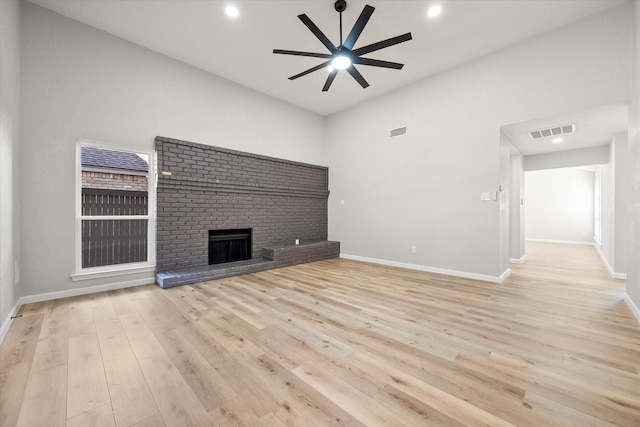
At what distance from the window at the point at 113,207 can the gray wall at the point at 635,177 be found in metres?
6.24

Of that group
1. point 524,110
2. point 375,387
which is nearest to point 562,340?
point 375,387

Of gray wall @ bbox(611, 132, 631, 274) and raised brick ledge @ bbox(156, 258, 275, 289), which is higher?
gray wall @ bbox(611, 132, 631, 274)

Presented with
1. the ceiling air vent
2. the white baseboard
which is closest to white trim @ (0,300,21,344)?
the white baseboard

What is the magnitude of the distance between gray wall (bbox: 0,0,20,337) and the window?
623 mm

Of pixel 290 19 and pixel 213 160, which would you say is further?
pixel 213 160

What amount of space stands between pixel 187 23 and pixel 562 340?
5.52m

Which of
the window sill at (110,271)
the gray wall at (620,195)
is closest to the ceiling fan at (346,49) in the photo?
the window sill at (110,271)

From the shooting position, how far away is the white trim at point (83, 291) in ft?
10.3

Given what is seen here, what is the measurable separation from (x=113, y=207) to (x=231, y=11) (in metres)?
3.93

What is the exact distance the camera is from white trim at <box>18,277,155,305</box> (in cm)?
314

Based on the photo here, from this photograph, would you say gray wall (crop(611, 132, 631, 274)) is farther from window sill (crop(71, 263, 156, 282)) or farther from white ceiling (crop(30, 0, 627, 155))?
window sill (crop(71, 263, 156, 282))

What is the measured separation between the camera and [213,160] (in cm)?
477

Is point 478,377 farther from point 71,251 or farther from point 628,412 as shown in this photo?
point 71,251

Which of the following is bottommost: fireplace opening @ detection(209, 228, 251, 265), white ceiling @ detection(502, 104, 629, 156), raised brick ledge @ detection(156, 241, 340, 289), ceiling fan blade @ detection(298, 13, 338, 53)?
raised brick ledge @ detection(156, 241, 340, 289)
